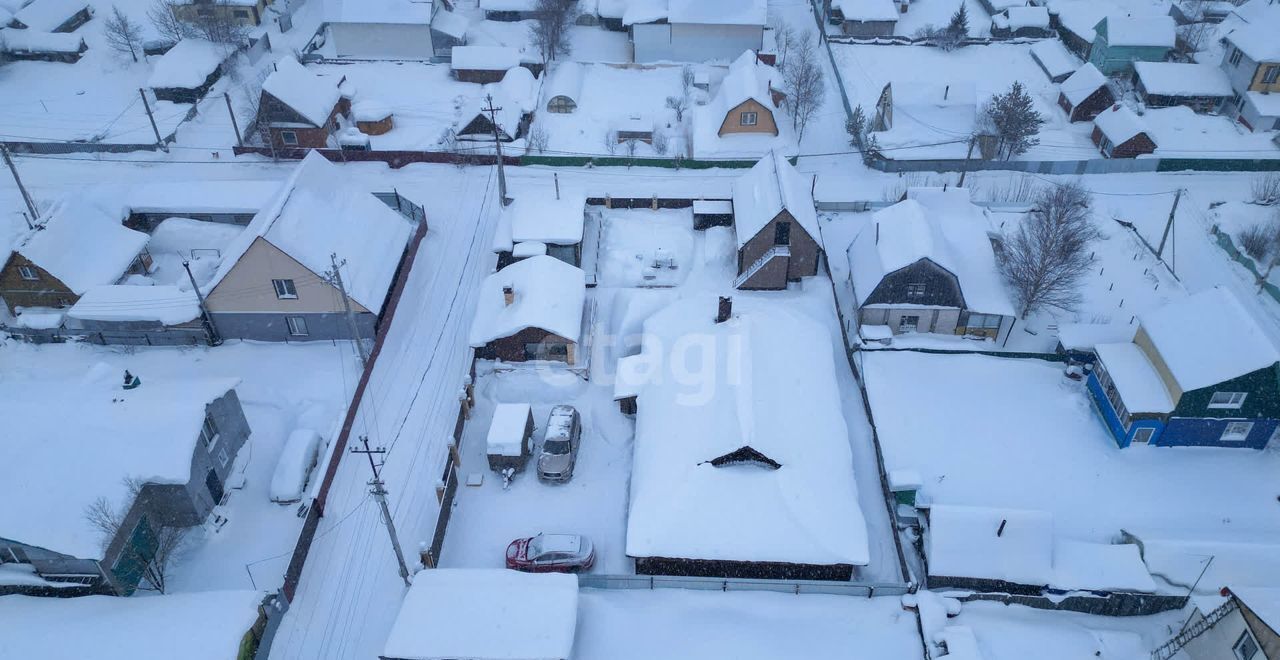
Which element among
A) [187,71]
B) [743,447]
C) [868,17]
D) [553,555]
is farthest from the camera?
[868,17]

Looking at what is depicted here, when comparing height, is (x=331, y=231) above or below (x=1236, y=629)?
above

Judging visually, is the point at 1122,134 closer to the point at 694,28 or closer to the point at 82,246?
the point at 694,28

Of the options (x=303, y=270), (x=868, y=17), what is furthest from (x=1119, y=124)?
(x=303, y=270)

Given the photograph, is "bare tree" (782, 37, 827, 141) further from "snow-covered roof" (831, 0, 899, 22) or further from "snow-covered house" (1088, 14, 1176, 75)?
"snow-covered house" (1088, 14, 1176, 75)

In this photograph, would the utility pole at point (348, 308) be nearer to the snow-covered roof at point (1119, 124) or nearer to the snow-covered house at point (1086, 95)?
the snow-covered roof at point (1119, 124)

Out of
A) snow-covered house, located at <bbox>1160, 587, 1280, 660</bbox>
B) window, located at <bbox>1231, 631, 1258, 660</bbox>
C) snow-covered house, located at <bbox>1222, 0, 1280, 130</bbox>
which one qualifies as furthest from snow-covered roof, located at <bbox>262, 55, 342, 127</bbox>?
snow-covered house, located at <bbox>1222, 0, 1280, 130</bbox>

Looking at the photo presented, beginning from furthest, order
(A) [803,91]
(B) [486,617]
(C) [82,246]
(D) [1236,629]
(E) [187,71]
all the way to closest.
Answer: (E) [187,71] → (A) [803,91] → (C) [82,246] → (B) [486,617] → (D) [1236,629]

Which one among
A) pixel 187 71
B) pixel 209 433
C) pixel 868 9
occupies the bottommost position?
pixel 209 433

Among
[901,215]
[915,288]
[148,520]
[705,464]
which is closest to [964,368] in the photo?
[915,288]
